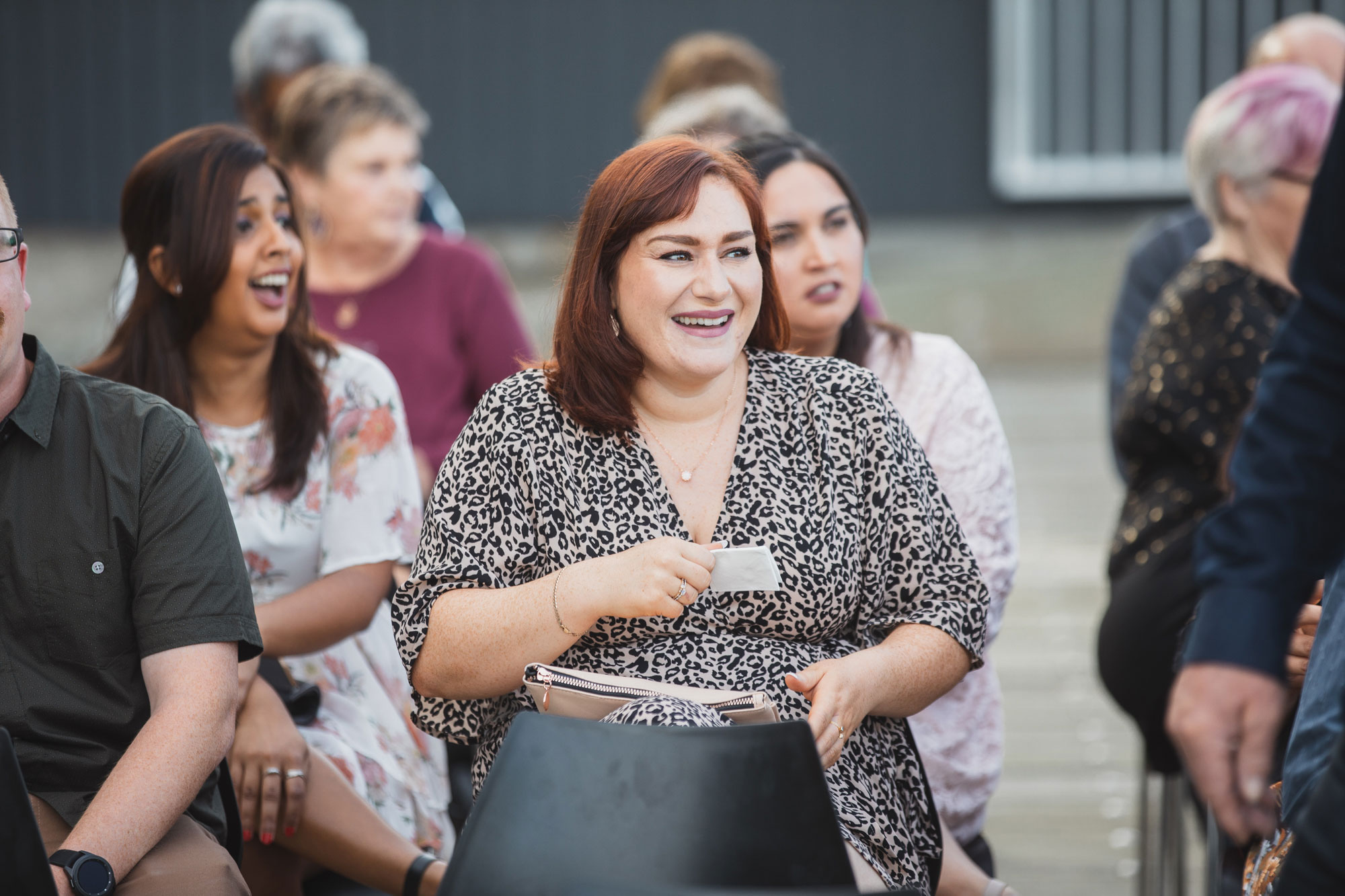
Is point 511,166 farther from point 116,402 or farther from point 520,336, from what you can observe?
point 116,402

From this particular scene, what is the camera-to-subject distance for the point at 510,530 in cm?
194

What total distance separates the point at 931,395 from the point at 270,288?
1.18 m

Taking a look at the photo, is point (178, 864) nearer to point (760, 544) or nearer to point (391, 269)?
point (760, 544)

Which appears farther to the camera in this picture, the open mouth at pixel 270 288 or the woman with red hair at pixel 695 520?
the open mouth at pixel 270 288

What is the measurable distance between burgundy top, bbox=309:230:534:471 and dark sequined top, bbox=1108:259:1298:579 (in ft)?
4.60

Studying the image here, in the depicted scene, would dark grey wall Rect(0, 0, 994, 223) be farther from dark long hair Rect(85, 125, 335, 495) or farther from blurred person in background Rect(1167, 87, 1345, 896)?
blurred person in background Rect(1167, 87, 1345, 896)

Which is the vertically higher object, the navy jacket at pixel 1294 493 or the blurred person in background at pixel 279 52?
the blurred person in background at pixel 279 52

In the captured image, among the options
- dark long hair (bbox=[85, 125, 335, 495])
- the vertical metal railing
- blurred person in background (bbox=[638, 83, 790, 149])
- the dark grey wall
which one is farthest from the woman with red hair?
the vertical metal railing

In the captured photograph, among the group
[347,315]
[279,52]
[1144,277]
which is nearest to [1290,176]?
[1144,277]

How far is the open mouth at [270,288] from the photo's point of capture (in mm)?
2428

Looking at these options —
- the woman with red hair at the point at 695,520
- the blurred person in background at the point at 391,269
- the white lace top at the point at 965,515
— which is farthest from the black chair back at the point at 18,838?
the blurred person in background at the point at 391,269

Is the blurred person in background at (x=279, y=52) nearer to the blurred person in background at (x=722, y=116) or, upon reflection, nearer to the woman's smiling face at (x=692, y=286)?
the blurred person in background at (x=722, y=116)

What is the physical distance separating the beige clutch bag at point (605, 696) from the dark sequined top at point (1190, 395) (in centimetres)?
131

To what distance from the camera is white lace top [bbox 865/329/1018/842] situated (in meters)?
2.42
